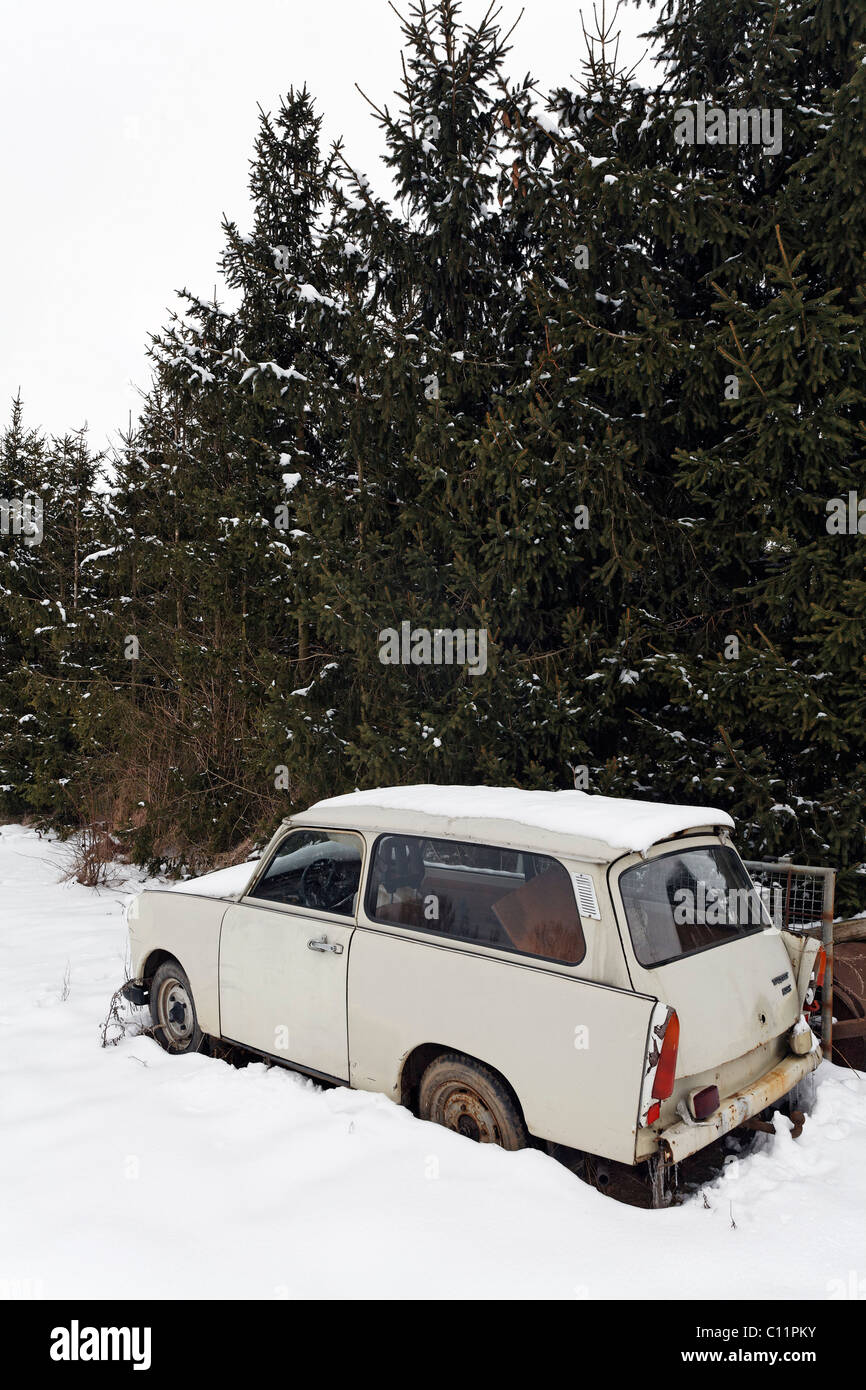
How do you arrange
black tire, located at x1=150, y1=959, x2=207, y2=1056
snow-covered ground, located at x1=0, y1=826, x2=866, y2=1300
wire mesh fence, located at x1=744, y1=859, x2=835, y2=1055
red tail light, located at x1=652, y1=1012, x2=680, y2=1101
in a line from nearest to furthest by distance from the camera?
snow-covered ground, located at x1=0, y1=826, x2=866, y2=1300, red tail light, located at x1=652, y1=1012, x2=680, y2=1101, wire mesh fence, located at x1=744, y1=859, x2=835, y2=1055, black tire, located at x1=150, y1=959, x2=207, y2=1056

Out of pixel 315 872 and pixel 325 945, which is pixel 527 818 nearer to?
pixel 325 945

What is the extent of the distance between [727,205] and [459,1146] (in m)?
7.20

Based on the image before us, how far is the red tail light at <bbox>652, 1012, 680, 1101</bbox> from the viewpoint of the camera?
3.25m

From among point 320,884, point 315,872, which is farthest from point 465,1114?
point 315,872

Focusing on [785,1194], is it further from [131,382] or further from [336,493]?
[131,382]

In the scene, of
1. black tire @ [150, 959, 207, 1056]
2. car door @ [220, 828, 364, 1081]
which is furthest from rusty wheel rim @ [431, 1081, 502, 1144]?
black tire @ [150, 959, 207, 1056]

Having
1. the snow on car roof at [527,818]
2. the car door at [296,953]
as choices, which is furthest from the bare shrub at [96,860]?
the snow on car roof at [527,818]

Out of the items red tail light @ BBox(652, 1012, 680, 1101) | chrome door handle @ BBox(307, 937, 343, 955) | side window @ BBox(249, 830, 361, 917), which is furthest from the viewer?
side window @ BBox(249, 830, 361, 917)

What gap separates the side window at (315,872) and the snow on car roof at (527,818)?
12 cm

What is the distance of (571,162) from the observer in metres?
7.79

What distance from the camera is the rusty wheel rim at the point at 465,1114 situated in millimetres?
3756

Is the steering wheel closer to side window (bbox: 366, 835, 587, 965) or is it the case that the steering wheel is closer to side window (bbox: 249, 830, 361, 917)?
side window (bbox: 249, 830, 361, 917)

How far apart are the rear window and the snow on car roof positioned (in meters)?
0.15

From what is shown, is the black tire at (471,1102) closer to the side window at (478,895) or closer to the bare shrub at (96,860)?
the side window at (478,895)
